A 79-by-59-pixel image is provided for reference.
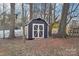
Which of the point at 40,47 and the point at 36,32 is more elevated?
the point at 36,32

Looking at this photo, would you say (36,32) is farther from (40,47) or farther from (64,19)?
(64,19)

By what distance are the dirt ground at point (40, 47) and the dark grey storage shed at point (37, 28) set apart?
0.13 ft

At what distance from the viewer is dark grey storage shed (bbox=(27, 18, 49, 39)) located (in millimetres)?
3320

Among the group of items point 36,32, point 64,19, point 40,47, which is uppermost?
point 64,19

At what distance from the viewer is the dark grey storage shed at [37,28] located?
3.32 metres

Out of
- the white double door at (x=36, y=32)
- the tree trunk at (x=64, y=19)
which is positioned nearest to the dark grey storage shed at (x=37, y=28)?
the white double door at (x=36, y=32)

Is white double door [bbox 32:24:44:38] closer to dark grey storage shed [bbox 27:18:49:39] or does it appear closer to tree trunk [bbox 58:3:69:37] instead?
dark grey storage shed [bbox 27:18:49:39]

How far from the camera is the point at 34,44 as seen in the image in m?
3.33

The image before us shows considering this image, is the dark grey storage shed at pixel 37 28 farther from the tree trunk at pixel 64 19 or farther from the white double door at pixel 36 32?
the tree trunk at pixel 64 19

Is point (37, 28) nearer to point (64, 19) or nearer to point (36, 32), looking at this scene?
point (36, 32)

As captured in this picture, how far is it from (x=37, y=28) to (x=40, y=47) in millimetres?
153

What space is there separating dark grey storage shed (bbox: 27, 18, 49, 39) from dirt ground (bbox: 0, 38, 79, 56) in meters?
0.04

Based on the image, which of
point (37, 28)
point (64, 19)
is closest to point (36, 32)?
point (37, 28)

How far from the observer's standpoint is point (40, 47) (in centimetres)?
332
